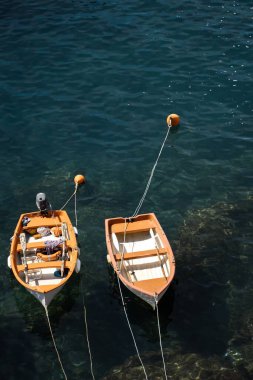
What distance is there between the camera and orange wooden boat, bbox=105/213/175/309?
2178 cm

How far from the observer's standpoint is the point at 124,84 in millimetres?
37875

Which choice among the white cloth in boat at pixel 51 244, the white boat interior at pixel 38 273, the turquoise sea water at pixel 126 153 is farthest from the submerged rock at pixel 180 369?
the white cloth in boat at pixel 51 244

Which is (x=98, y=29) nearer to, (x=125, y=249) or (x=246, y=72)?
(x=246, y=72)

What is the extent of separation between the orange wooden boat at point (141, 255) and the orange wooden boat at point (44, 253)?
2.05 m

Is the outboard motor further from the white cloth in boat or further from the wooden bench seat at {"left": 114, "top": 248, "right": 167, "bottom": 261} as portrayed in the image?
the wooden bench seat at {"left": 114, "top": 248, "right": 167, "bottom": 261}

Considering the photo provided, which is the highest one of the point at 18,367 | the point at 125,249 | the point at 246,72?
the point at 246,72

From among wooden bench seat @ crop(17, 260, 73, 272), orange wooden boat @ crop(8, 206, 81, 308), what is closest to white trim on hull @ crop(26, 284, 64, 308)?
orange wooden boat @ crop(8, 206, 81, 308)

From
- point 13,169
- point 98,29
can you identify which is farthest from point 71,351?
point 98,29

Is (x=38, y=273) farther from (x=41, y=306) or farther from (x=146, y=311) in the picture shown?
(x=146, y=311)

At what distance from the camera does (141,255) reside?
2378 centimetres

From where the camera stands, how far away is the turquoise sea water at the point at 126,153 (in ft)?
72.0

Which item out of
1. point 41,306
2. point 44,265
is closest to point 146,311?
point 41,306

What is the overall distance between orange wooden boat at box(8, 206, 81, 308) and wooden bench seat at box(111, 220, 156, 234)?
2138 millimetres

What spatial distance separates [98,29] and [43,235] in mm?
25294
